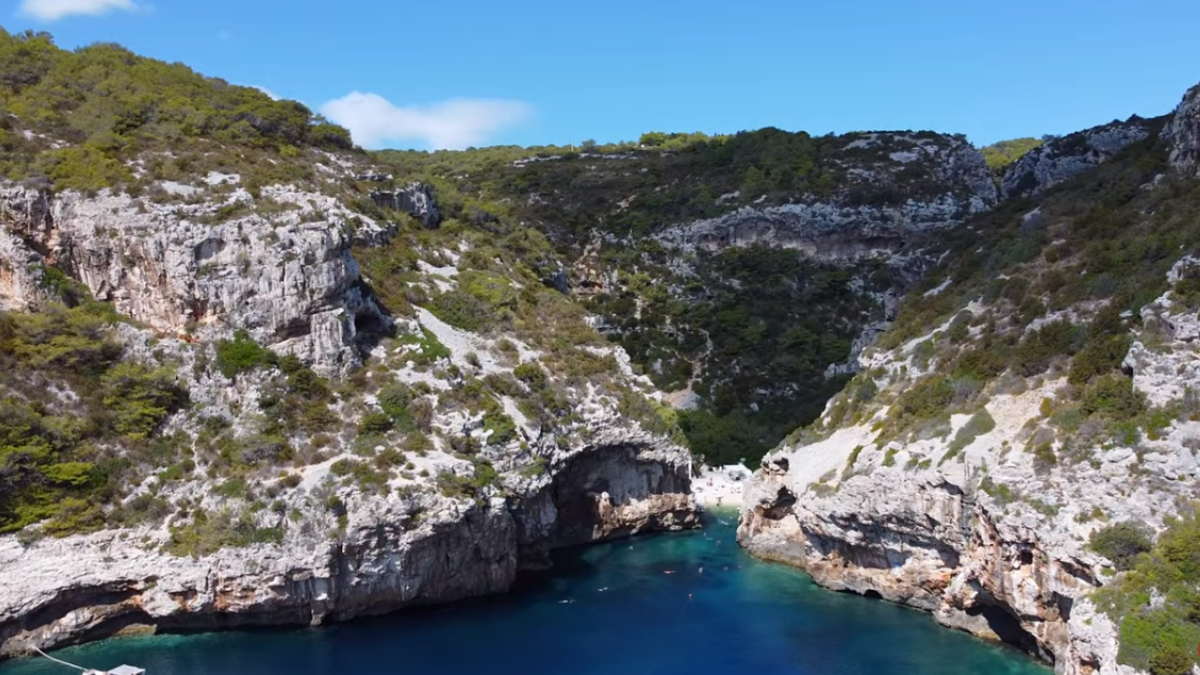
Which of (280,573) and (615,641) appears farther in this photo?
(615,641)

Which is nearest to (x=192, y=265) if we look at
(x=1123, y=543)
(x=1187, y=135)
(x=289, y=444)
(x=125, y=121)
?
(x=289, y=444)

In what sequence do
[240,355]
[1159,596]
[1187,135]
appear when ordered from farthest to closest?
1. [1187,135]
2. [240,355]
3. [1159,596]

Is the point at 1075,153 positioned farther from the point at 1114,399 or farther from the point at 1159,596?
the point at 1159,596

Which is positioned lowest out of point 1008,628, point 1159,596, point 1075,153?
point 1008,628

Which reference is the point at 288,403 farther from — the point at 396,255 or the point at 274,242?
the point at 396,255

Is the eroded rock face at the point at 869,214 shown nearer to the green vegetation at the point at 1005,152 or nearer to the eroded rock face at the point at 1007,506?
the green vegetation at the point at 1005,152

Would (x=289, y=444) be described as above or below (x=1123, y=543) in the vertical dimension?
above

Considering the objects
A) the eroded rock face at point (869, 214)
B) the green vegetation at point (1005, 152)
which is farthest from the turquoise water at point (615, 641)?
the green vegetation at point (1005, 152)
